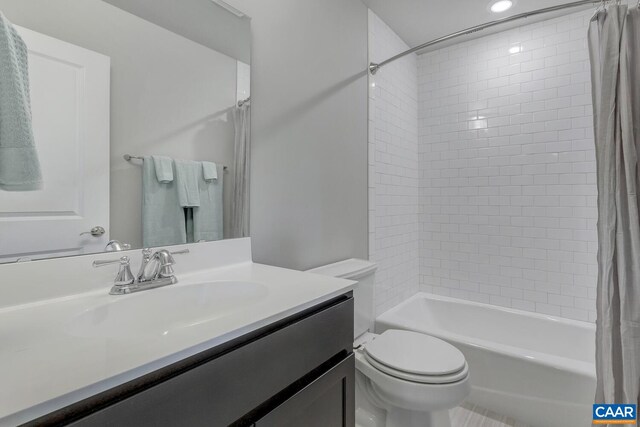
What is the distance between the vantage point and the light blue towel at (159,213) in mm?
1025

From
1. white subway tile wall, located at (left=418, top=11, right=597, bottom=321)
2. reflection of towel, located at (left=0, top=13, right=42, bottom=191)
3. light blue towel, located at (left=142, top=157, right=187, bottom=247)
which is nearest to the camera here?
reflection of towel, located at (left=0, top=13, right=42, bottom=191)

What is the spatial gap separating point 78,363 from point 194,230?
0.69 meters

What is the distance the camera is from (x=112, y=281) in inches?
35.8

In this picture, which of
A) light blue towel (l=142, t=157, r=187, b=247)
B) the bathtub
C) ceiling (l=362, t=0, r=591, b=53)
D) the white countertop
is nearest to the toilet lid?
the bathtub

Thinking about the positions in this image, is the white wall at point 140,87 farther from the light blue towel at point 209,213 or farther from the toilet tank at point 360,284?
the toilet tank at point 360,284

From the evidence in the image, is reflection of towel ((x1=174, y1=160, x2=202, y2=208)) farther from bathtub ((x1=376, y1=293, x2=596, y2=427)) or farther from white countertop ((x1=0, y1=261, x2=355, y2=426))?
bathtub ((x1=376, y1=293, x2=596, y2=427))

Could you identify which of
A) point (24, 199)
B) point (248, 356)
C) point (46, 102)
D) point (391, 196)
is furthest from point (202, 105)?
point (391, 196)

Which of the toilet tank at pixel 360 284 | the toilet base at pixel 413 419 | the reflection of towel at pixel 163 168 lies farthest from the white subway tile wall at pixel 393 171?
the reflection of towel at pixel 163 168

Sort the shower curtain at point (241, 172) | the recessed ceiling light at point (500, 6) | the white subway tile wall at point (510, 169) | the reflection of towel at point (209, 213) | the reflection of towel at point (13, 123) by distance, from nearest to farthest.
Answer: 1. the reflection of towel at point (13, 123)
2. the reflection of towel at point (209, 213)
3. the shower curtain at point (241, 172)
4. the recessed ceiling light at point (500, 6)
5. the white subway tile wall at point (510, 169)

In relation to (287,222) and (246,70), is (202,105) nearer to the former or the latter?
(246,70)

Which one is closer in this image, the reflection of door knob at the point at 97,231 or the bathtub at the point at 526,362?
the reflection of door knob at the point at 97,231

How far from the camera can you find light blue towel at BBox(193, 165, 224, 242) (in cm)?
116

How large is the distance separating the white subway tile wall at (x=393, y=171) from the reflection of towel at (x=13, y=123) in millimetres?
1721

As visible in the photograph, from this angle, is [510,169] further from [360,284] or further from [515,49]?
[360,284]
